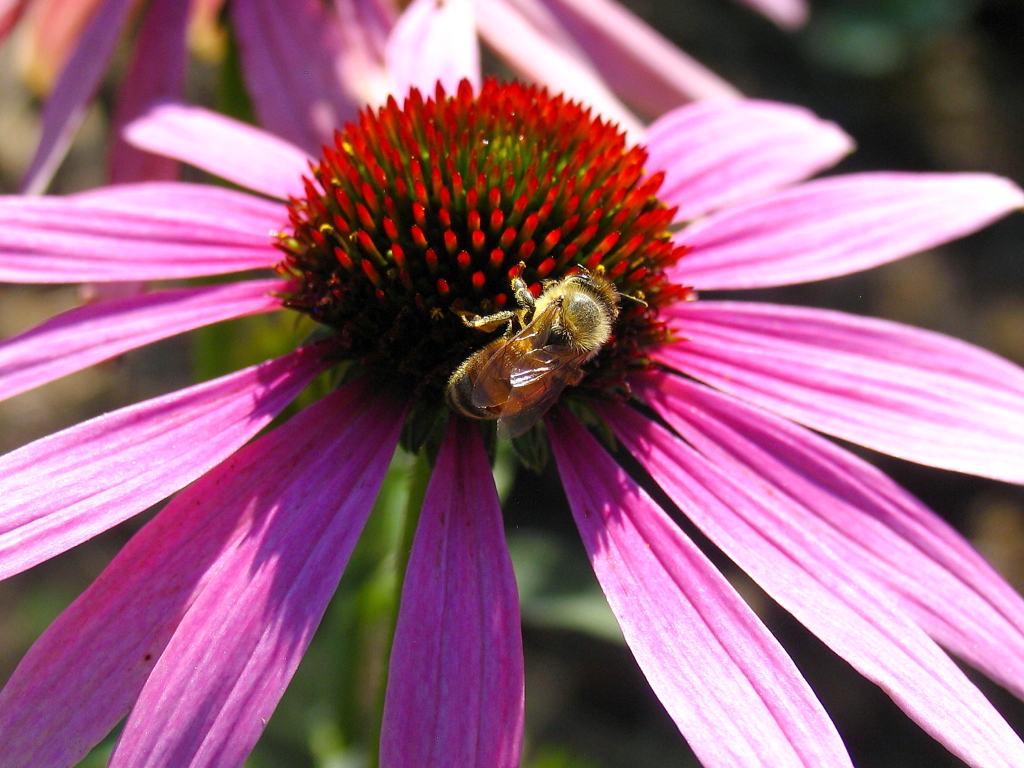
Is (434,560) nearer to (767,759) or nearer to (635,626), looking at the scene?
(635,626)

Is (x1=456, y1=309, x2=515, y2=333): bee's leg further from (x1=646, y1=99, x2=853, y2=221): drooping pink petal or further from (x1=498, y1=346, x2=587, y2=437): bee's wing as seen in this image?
(x1=646, y1=99, x2=853, y2=221): drooping pink petal

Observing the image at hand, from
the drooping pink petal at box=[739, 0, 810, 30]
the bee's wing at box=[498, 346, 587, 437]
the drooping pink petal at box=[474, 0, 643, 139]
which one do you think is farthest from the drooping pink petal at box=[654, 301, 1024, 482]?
the drooping pink petal at box=[739, 0, 810, 30]

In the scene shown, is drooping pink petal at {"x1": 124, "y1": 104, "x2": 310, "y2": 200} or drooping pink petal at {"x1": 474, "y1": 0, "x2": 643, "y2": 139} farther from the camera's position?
drooping pink petal at {"x1": 474, "y1": 0, "x2": 643, "y2": 139}

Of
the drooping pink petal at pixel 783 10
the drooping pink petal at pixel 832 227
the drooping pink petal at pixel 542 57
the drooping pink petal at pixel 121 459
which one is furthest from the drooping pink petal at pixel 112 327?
the drooping pink petal at pixel 783 10

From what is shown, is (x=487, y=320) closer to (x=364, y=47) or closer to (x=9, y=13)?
(x=364, y=47)

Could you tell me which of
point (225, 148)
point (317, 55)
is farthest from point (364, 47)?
point (225, 148)

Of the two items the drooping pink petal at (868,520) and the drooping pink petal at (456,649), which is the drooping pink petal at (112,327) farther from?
the drooping pink petal at (868,520)
